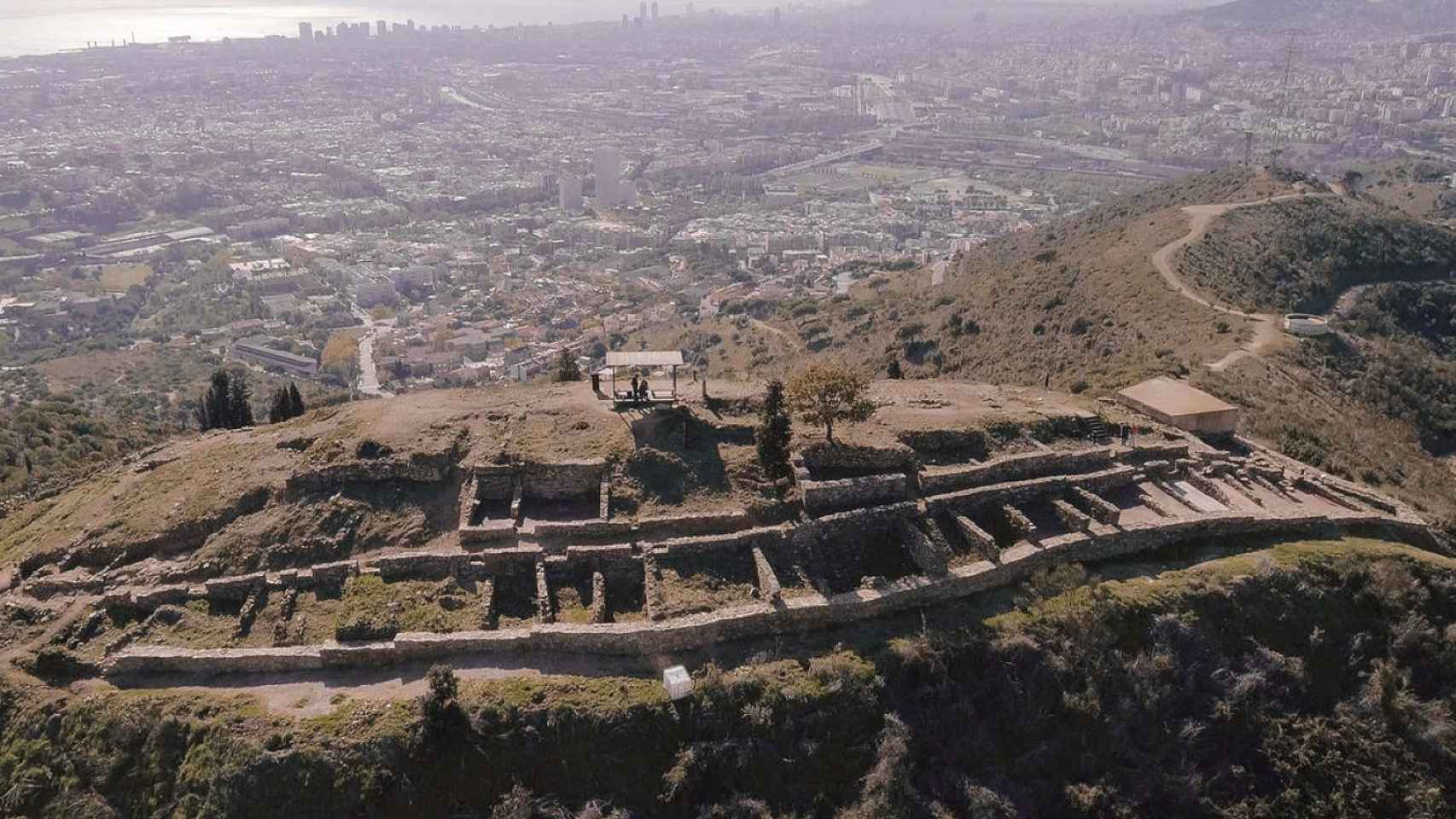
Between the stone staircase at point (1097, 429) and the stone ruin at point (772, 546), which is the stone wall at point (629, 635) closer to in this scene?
the stone ruin at point (772, 546)

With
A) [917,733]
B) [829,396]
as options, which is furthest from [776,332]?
[917,733]

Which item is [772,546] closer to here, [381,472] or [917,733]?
[917,733]

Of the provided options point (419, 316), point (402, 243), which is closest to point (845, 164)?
point (402, 243)

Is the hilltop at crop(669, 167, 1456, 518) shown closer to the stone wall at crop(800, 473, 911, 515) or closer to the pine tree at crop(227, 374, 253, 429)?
the stone wall at crop(800, 473, 911, 515)

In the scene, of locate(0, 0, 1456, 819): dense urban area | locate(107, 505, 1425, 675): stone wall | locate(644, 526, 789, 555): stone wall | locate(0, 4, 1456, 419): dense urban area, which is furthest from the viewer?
locate(0, 4, 1456, 419): dense urban area

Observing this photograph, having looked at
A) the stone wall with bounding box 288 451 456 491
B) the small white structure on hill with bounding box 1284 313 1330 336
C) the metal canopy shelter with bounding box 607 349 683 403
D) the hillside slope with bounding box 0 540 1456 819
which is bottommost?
the hillside slope with bounding box 0 540 1456 819

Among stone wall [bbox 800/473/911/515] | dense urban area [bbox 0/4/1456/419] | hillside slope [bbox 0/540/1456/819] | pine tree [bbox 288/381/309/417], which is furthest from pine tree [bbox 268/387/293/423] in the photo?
dense urban area [bbox 0/4/1456/419]

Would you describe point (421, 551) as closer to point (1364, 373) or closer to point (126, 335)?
point (1364, 373)
